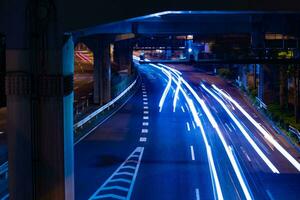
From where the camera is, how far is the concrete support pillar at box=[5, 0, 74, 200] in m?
11.8

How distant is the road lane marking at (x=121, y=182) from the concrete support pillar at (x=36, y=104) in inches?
375

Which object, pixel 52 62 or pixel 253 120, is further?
pixel 253 120

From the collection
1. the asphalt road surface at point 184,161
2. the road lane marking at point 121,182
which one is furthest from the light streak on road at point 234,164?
the road lane marking at point 121,182

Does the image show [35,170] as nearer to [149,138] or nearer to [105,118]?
[149,138]

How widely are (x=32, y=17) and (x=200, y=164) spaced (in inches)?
696

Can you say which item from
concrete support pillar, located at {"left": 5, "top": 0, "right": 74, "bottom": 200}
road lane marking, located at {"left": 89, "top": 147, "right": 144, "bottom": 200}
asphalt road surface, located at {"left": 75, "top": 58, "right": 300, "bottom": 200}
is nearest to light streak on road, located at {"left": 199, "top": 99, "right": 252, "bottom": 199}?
asphalt road surface, located at {"left": 75, "top": 58, "right": 300, "bottom": 200}

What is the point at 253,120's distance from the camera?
43.1m

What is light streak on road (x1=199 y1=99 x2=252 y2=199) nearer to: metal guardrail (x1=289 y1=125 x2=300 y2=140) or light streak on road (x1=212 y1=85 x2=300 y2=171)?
light streak on road (x1=212 y1=85 x2=300 y2=171)

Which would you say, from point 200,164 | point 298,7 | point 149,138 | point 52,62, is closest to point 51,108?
point 52,62

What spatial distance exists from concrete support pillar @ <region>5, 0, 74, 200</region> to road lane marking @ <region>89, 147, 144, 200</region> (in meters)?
9.52

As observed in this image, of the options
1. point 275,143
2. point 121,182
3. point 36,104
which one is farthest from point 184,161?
point 36,104

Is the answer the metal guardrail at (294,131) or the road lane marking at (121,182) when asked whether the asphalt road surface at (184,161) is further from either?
the metal guardrail at (294,131)

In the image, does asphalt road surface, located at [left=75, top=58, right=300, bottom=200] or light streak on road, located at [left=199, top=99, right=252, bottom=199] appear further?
light streak on road, located at [left=199, top=99, right=252, bottom=199]

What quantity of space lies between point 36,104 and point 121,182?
1253 cm
